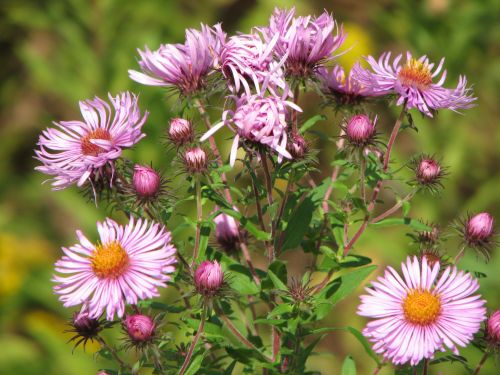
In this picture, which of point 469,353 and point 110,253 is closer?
point 110,253

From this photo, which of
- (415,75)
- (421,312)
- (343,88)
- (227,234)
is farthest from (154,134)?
(421,312)

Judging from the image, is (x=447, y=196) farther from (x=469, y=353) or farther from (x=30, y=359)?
(x=30, y=359)

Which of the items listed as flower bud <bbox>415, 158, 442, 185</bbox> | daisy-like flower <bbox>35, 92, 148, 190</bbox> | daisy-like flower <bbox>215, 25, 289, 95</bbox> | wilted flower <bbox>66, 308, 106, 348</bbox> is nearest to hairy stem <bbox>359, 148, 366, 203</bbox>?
flower bud <bbox>415, 158, 442, 185</bbox>

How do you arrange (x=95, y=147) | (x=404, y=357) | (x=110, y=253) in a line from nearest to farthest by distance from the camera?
(x=404, y=357) → (x=110, y=253) → (x=95, y=147)

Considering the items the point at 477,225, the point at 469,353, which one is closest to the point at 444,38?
the point at 469,353

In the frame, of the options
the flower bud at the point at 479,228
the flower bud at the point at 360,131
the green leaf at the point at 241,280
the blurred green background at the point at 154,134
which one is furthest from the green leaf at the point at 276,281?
the blurred green background at the point at 154,134

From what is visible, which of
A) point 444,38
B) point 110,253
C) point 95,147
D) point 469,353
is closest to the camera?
point 110,253

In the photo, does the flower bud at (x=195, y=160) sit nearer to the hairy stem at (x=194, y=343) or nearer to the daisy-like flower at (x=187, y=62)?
the daisy-like flower at (x=187, y=62)
